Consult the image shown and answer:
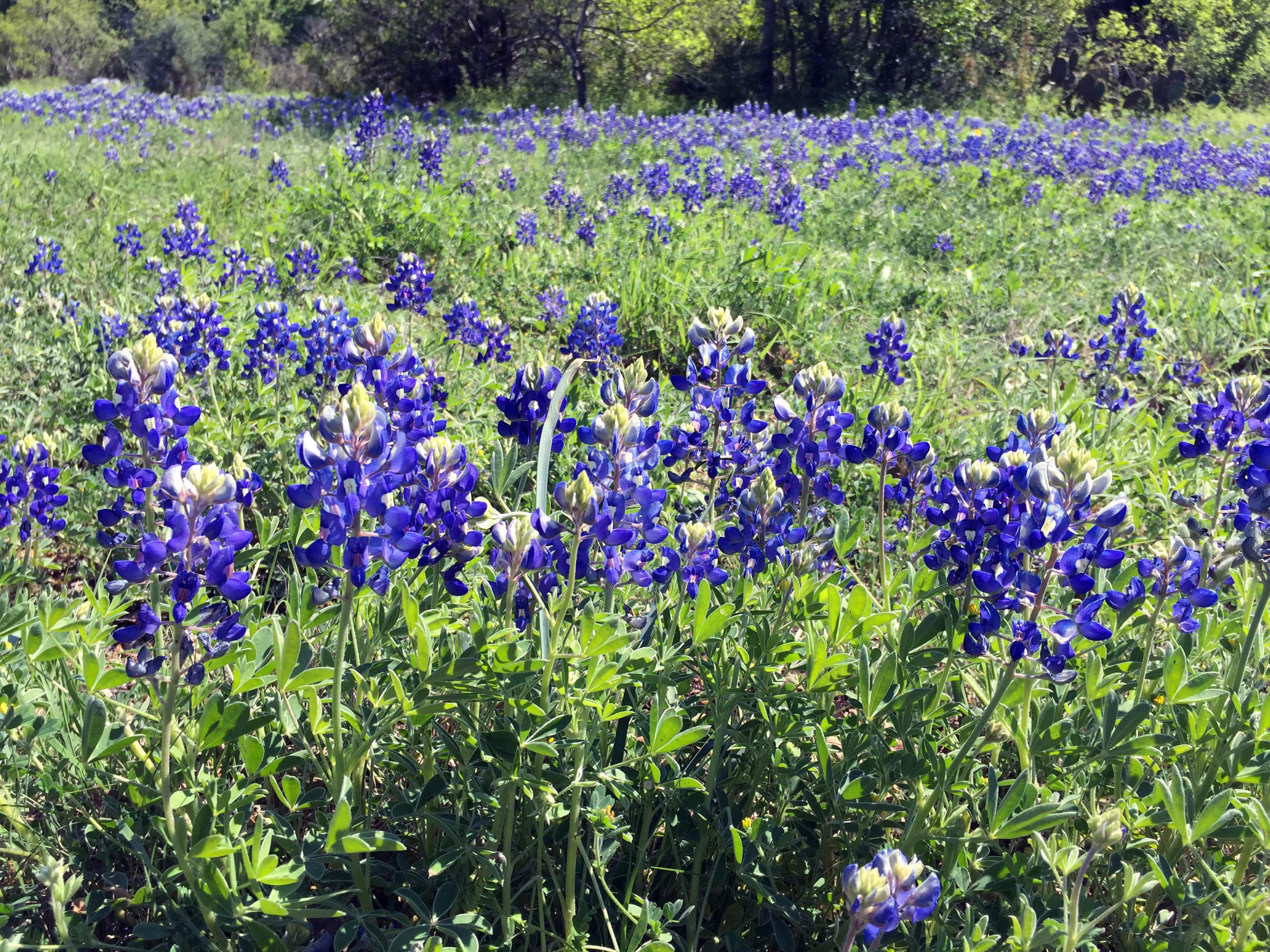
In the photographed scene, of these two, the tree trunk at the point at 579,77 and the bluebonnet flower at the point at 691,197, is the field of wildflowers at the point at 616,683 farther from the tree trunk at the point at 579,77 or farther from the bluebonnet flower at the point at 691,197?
the tree trunk at the point at 579,77

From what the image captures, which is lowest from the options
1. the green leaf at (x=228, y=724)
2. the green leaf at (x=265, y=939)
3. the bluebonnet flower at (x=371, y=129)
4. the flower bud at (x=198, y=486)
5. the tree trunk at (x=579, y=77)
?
the green leaf at (x=265, y=939)

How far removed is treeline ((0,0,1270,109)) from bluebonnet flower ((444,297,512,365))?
13.0 meters

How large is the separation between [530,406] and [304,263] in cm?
290

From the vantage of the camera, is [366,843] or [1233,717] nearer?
[366,843]

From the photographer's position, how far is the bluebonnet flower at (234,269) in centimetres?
438

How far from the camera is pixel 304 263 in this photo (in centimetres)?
441

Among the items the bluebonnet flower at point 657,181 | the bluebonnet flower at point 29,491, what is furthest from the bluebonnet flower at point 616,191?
the bluebonnet flower at point 29,491

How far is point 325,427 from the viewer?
1.34 metres

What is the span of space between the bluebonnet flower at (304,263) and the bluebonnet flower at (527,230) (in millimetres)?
1171

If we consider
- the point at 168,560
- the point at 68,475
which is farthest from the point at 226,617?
the point at 68,475

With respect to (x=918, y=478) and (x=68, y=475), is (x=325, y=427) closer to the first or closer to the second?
(x=918, y=478)

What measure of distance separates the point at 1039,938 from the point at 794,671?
1036 millimetres

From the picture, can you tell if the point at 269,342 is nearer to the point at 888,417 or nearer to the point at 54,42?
the point at 888,417

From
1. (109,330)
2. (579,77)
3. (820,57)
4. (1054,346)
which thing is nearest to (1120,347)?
(1054,346)
